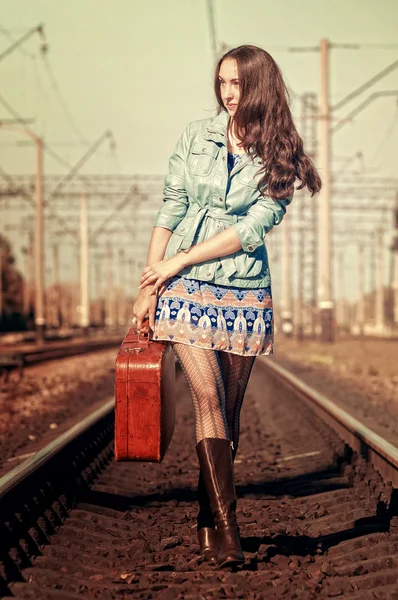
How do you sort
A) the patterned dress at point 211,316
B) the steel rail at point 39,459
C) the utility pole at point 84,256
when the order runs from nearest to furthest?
the patterned dress at point 211,316 < the steel rail at point 39,459 < the utility pole at point 84,256

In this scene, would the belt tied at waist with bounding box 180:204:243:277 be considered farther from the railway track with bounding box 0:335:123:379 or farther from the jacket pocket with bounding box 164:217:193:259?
the railway track with bounding box 0:335:123:379

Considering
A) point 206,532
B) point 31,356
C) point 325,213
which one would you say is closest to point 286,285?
point 325,213

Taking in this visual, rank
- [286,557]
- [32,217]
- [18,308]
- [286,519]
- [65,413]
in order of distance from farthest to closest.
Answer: [18,308] < [32,217] < [65,413] < [286,519] < [286,557]

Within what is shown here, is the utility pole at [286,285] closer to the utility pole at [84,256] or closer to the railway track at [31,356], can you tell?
the utility pole at [84,256]

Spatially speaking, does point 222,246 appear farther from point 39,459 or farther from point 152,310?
point 39,459

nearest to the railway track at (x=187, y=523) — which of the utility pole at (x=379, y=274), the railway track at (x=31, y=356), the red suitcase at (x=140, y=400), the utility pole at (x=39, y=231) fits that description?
the red suitcase at (x=140, y=400)

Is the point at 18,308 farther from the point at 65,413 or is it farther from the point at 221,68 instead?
the point at 221,68

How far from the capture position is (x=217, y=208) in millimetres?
3752

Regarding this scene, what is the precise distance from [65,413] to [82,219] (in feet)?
115

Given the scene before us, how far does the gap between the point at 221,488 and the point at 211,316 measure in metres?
0.69

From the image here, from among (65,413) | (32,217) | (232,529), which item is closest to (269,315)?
(232,529)

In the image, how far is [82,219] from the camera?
45469mm

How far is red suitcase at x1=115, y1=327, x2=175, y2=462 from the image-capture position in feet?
12.1

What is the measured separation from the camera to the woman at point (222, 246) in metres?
3.64
